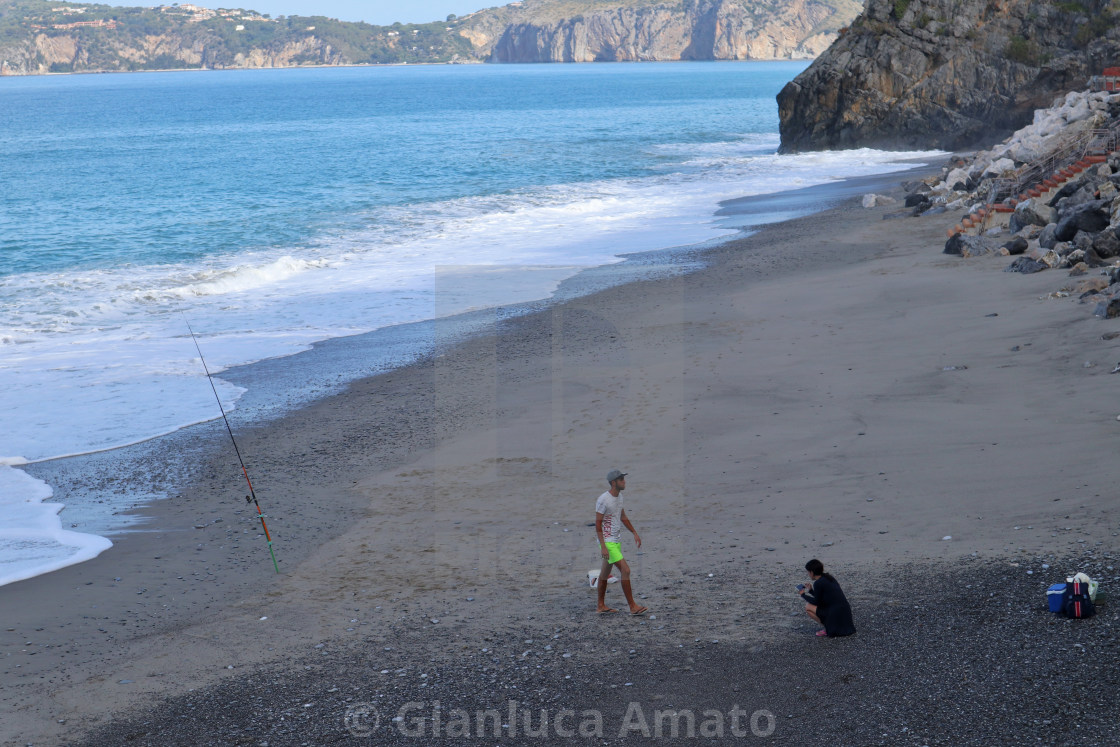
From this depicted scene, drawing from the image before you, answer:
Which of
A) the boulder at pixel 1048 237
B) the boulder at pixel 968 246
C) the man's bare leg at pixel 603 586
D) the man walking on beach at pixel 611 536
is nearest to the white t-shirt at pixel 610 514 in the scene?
the man walking on beach at pixel 611 536

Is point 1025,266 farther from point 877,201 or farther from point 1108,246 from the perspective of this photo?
point 877,201

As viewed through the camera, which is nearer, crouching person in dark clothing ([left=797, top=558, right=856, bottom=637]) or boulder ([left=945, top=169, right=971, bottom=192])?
crouching person in dark clothing ([left=797, top=558, right=856, bottom=637])

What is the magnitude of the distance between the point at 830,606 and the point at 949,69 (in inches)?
1646

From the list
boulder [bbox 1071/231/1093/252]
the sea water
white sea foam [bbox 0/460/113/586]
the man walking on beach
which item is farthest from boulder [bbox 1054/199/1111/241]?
white sea foam [bbox 0/460/113/586]

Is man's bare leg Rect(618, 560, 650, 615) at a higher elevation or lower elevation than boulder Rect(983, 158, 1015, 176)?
lower

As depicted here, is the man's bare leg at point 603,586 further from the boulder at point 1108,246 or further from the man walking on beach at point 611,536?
the boulder at point 1108,246

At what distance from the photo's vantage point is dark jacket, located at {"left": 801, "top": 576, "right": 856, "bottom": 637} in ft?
21.5

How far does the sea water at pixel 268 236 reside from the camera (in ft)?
46.3

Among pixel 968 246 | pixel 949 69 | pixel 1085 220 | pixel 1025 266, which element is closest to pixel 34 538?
pixel 1025 266

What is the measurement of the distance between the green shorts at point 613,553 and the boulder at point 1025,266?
11216 millimetres

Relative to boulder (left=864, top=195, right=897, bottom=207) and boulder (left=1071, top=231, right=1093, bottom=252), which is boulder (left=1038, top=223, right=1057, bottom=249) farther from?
boulder (left=864, top=195, right=897, bottom=207)

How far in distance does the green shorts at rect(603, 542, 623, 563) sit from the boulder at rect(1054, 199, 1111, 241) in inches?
494

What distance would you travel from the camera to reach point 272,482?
10773 mm

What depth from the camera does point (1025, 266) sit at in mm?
15641
